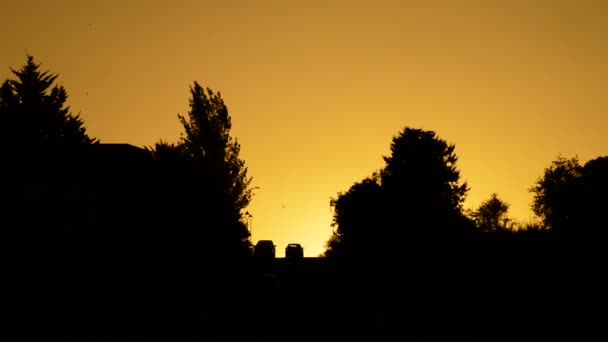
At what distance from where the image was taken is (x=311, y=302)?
1030 inches

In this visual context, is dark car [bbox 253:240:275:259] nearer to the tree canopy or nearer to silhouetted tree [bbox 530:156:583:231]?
the tree canopy

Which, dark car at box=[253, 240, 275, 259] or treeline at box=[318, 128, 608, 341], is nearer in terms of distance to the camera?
treeline at box=[318, 128, 608, 341]

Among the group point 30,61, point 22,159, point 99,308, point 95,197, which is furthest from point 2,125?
point 99,308

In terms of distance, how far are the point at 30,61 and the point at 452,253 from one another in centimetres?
4591

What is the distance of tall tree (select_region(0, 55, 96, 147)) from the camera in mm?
48875

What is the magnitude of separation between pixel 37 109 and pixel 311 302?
3582 cm

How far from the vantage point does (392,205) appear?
64625 mm

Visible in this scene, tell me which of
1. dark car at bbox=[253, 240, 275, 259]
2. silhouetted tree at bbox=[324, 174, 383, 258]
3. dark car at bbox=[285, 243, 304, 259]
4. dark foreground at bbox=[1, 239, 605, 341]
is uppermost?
silhouetted tree at bbox=[324, 174, 383, 258]

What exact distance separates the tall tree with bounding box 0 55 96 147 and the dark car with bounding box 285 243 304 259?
25.8 meters

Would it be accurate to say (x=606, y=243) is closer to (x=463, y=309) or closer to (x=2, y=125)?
(x=463, y=309)

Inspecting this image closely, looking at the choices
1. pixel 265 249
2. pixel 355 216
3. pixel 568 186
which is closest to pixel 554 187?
pixel 568 186

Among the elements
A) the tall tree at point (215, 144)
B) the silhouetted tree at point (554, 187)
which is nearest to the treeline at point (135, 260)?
the tall tree at point (215, 144)

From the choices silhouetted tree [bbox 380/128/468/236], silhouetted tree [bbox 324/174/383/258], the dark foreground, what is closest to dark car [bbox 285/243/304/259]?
silhouetted tree [bbox 324/174/383/258]

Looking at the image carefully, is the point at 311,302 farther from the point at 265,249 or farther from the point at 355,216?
the point at 355,216
